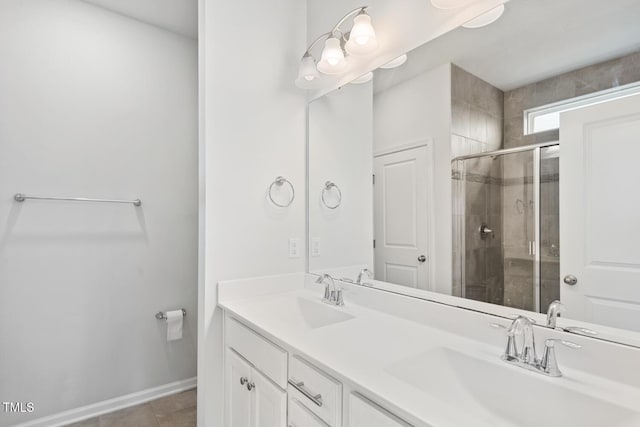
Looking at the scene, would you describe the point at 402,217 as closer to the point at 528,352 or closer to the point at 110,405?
the point at 528,352

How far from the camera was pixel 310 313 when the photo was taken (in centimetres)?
159

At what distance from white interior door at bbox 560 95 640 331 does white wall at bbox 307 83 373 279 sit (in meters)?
0.80

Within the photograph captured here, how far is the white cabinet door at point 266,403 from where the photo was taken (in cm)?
111

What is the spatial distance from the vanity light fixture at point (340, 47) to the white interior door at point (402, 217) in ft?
1.70

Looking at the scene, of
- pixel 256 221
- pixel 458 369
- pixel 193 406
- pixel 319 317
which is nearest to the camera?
pixel 458 369

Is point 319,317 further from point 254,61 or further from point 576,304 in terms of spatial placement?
point 254,61

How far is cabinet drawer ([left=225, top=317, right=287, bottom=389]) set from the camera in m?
1.13

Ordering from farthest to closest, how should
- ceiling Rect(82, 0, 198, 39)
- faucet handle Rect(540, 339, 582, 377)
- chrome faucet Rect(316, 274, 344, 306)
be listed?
1. ceiling Rect(82, 0, 198, 39)
2. chrome faucet Rect(316, 274, 344, 306)
3. faucet handle Rect(540, 339, 582, 377)

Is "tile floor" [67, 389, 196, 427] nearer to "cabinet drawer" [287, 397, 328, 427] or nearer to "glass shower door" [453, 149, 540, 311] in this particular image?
"cabinet drawer" [287, 397, 328, 427]

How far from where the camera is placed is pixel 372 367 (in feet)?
2.91

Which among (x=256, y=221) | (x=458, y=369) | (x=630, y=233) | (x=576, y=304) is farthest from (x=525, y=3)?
(x=256, y=221)

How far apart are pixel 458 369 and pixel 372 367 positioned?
0.29m

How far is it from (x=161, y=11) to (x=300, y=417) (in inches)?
100

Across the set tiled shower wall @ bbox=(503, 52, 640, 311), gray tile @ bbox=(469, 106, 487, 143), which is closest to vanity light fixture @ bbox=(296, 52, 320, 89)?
gray tile @ bbox=(469, 106, 487, 143)
